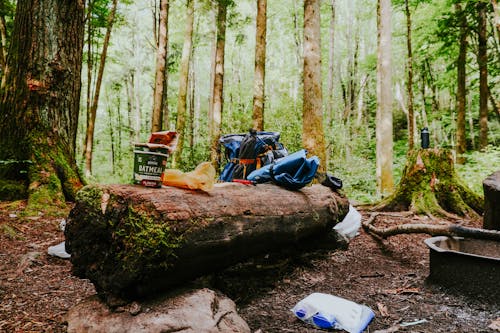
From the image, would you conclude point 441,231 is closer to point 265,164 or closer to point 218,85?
point 265,164

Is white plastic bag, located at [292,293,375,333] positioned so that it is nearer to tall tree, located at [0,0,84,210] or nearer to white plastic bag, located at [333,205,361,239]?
white plastic bag, located at [333,205,361,239]

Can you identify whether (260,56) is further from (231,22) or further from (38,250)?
(38,250)

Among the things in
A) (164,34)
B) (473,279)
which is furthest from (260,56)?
(473,279)

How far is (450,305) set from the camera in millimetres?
3094

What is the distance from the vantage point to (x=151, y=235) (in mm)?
2357

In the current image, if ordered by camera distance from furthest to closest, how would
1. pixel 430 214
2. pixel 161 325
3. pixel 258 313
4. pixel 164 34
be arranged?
pixel 164 34, pixel 430 214, pixel 258 313, pixel 161 325

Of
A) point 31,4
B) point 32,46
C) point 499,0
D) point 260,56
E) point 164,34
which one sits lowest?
point 32,46

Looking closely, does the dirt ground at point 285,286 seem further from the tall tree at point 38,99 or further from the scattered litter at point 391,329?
the tall tree at point 38,99

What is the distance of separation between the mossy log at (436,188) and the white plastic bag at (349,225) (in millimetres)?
1762

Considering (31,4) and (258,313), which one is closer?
(258,313)

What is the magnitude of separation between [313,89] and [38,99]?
5.25 metres

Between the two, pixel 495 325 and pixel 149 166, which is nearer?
pixel 149 166

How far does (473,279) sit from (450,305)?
34 centimetres

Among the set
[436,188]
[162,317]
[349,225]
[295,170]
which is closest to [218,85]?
[436,188]
